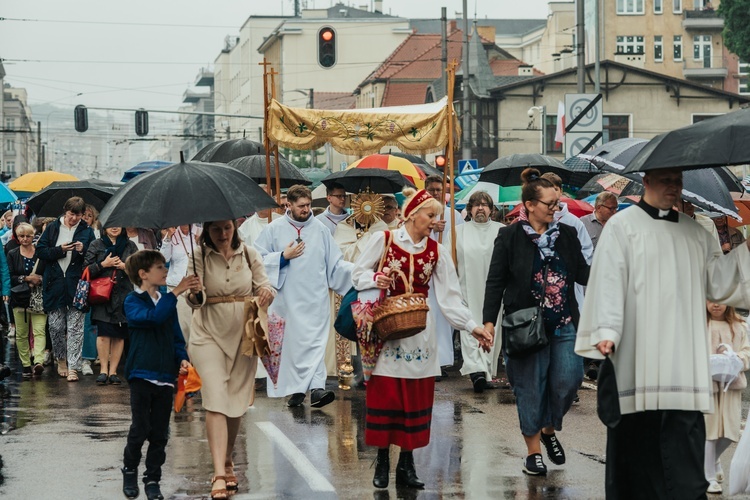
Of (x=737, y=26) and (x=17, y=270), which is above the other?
(x=737, y=26)

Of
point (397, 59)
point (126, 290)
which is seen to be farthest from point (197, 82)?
point (126, 290)

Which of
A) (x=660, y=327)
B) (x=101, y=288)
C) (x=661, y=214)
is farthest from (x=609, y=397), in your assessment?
(x=101, y=288)

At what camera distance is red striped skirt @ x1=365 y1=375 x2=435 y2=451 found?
8578 mm

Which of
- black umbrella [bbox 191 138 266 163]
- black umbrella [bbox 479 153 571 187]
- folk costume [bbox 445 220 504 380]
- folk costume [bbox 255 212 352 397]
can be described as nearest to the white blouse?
folk costume [bbox 255 212 352 397]

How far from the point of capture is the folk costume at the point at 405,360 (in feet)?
28.2

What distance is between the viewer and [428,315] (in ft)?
28.7

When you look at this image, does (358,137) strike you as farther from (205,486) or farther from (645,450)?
(645,450)

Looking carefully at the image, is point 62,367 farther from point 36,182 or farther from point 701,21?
point 701,21

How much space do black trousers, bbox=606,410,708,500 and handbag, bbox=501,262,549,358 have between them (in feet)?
5.54

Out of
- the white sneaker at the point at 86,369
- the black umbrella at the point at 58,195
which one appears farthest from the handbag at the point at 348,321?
the black umbrella at the point at 58,195

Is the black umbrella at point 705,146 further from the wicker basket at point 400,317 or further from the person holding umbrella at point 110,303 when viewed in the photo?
the person holding umbrella at point 110,303

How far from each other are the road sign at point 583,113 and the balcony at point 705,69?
6903cm

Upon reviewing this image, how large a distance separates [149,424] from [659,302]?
127 inches

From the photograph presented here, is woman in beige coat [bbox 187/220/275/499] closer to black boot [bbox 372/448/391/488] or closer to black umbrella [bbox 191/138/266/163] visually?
black boot [bbox 372/448/391/488]
